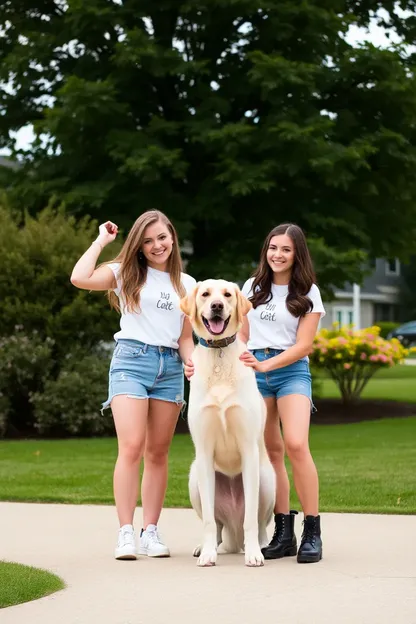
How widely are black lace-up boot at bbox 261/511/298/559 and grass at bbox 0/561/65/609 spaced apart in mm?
1435

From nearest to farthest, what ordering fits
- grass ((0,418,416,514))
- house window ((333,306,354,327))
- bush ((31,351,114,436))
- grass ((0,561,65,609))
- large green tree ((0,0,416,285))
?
grass ((0,561,65,609)), grass ((0,418,416,514)), bush ((31,351,114,436)), large green tree ((0,0,416,285)), house window ((333,306,354,327))

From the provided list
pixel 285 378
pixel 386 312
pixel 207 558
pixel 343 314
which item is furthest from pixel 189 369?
pixel 386 312

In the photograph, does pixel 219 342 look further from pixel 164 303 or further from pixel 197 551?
pixel 197 551

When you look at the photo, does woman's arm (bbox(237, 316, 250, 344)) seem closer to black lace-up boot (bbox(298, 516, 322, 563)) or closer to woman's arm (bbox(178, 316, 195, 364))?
woman's arm (bbox(178, 316, 195, 364))

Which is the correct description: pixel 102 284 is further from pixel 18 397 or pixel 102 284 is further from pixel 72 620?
pixel 18 397

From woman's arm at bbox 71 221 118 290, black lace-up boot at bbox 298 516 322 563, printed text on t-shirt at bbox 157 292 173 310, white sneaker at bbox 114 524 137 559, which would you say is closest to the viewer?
black lace-up boot at bbox 298 516 322 563

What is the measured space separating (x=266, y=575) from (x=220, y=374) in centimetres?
120

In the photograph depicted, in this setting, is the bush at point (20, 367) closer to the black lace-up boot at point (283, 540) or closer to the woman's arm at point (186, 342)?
the woman's arm at point (186, 342)

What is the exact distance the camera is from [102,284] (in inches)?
271

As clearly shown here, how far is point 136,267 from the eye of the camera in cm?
685

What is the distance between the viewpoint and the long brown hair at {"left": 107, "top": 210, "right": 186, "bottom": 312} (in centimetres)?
682

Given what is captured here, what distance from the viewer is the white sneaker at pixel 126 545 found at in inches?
260

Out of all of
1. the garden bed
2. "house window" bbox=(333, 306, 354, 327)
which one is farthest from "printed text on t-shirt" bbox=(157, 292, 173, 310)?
"house window" bbox=(333, 306, 354, 327)

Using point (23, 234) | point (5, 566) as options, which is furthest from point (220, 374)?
point (23, 234)
